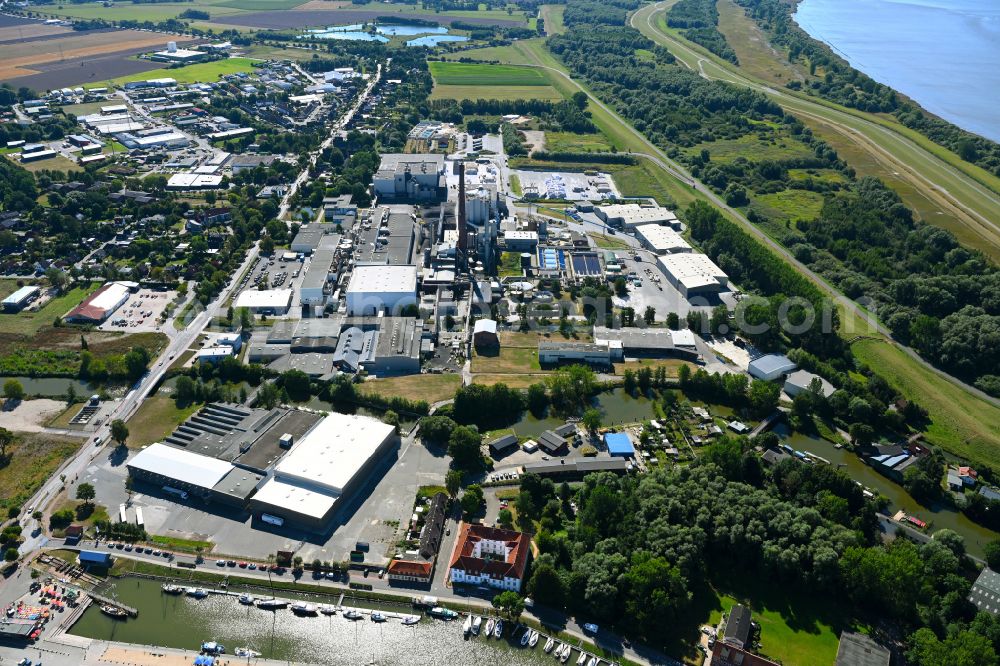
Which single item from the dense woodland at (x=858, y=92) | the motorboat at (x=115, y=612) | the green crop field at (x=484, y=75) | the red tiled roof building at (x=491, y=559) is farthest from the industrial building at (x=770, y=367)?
the green crop field at (x=484, y=75)

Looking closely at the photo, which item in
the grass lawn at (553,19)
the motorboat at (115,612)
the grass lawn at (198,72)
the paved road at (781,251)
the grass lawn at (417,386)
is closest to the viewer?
the motorboat at (115,612)

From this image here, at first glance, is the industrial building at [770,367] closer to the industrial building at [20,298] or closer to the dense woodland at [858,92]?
the dense woodland at [858,92]

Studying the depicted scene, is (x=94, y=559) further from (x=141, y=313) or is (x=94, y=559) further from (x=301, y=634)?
(x=141, y=313)

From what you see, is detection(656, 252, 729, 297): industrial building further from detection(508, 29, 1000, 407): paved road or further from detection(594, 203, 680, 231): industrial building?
detection(594, 203, 680, 231): industrial building

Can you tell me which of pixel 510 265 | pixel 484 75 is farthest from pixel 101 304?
pixel 484 75

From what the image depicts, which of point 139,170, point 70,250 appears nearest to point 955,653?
point 70,250

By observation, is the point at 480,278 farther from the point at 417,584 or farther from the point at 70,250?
the point at 70,250
